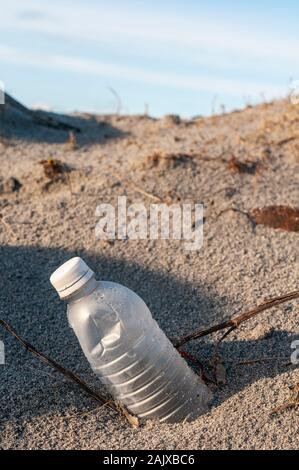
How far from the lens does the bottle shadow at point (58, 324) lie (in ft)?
7.84

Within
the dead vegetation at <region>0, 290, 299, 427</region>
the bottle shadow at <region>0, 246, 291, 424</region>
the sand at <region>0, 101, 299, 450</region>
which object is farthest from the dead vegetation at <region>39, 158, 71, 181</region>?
the dead vegetation at <region>0, 290, 299, 427</region>

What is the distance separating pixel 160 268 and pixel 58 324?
56 cm

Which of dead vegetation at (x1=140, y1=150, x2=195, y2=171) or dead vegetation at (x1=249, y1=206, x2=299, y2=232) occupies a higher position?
dead vegetation at (x1=140, y1=150, x2=195, y2=171)

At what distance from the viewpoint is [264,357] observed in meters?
2.52

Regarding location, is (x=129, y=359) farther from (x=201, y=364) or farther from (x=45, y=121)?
(x=45, y=121)

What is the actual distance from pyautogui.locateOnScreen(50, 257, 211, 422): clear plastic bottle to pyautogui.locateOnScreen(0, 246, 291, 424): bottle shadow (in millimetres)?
90

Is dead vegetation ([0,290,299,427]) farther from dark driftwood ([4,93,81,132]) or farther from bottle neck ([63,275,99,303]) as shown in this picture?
dark driftwood ([4,93,81,132])

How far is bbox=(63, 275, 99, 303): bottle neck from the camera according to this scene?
2.21m

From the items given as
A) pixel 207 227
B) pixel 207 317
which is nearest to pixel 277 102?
pixel 207 227

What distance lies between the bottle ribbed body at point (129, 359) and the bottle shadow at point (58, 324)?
88mm

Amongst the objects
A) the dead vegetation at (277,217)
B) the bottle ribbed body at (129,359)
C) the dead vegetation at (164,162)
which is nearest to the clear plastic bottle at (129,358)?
the bottle ribbed body at (129,359)
